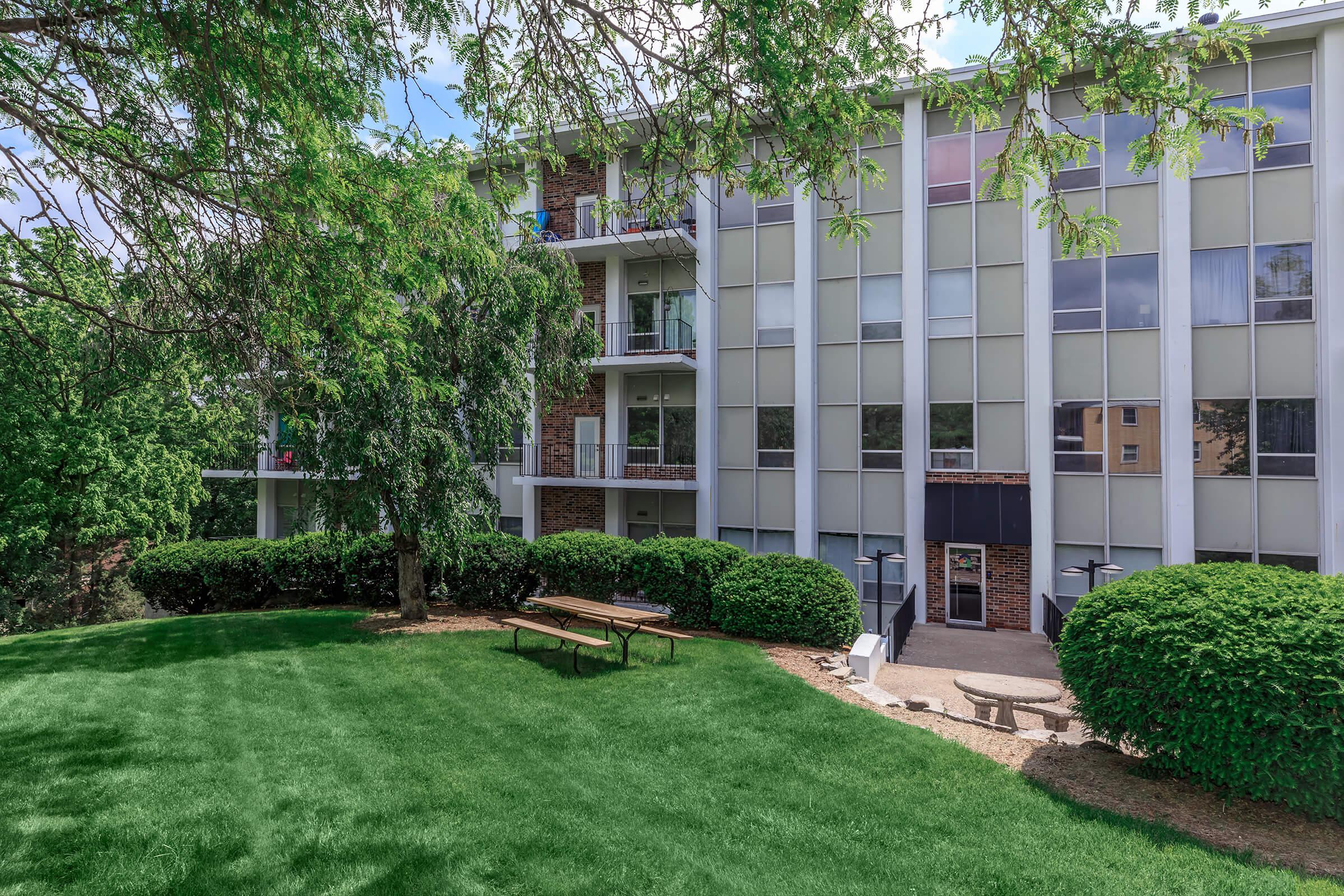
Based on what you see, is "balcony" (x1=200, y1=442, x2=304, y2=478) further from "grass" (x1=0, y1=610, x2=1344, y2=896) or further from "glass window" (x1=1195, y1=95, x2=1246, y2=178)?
"glass window" (x1=1195, y1=95, x2=1246, y2=178)

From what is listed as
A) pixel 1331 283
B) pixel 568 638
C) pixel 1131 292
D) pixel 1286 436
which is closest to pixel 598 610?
pixel 568 638

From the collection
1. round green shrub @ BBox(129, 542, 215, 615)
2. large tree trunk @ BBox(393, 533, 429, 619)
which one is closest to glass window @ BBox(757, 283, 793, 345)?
large tree trunk @ BBox(393, 533, 429, 619)

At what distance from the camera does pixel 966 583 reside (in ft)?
52.6

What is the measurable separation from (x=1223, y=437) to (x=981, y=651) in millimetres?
6711

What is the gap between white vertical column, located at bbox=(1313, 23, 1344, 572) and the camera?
528 inches

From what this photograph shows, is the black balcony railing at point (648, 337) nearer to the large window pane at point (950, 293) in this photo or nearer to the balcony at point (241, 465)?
the large window pane at point (950, 293)

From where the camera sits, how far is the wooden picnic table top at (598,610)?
10.1m

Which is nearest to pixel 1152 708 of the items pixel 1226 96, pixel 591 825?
pixel 591 825

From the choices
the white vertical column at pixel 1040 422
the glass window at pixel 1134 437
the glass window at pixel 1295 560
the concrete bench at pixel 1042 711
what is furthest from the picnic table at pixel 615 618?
the glass window at pixel 1295 560

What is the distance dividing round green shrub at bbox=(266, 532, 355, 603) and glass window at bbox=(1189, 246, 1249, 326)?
737 inches

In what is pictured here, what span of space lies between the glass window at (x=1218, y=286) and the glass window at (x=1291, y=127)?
6.15ft

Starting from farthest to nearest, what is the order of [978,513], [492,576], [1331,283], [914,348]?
[914,348] < [978,513] < [492,576] < [1331,283]

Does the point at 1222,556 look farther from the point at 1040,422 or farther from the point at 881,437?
the point at 881,437

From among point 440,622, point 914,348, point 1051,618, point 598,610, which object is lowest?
point 1051,618
